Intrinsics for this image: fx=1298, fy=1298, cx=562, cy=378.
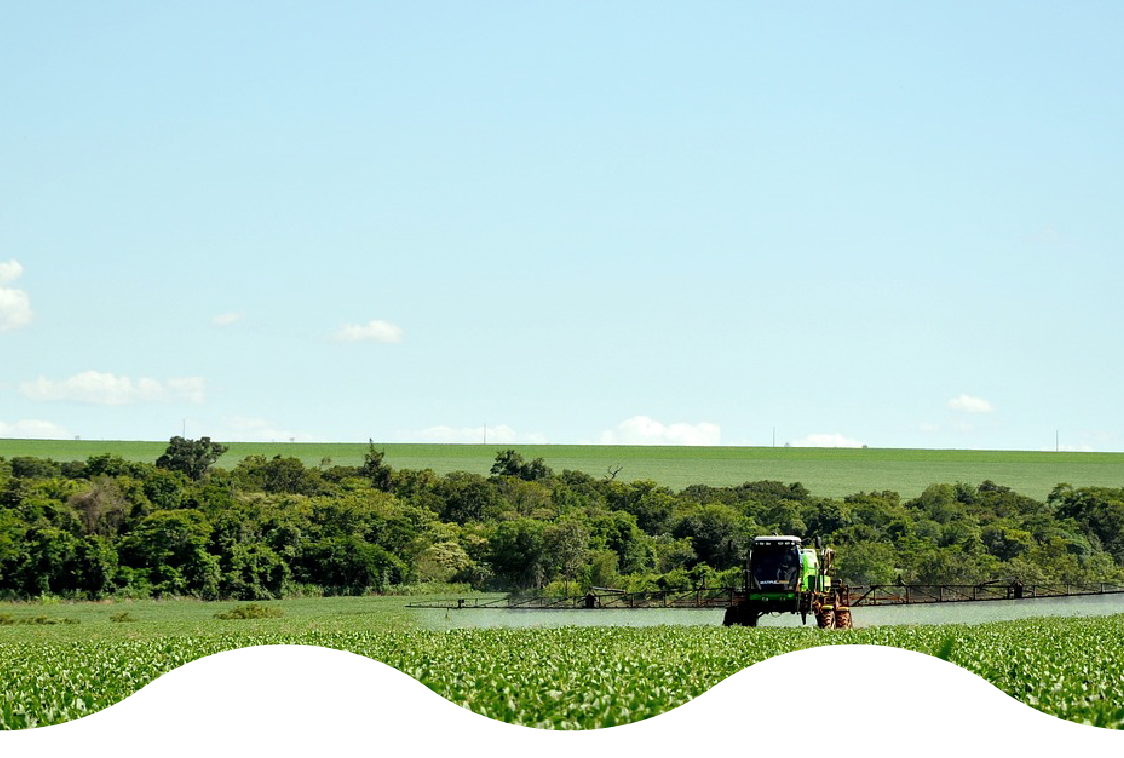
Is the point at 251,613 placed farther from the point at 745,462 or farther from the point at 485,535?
the point at 745,462

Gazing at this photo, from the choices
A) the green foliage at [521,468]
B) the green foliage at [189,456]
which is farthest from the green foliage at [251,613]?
the green foliage at [189,456]

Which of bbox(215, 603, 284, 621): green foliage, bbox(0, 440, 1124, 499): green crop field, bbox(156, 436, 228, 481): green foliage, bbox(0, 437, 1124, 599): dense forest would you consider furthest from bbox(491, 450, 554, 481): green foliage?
bbox(215, 603, 284, 621): green foliage

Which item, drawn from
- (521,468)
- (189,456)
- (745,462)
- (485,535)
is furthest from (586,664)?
(745,462)

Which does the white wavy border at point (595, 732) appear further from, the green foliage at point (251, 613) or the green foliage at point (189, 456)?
the green foliage at point (189, 456)

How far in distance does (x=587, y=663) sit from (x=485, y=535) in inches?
2096

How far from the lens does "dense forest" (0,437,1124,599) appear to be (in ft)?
212

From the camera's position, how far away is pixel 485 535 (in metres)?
73.6

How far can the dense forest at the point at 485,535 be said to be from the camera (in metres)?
64.8

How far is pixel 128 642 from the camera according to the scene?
30.2 meters

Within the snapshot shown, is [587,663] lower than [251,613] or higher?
higher

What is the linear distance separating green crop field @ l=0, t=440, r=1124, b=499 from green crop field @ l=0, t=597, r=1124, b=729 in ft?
235

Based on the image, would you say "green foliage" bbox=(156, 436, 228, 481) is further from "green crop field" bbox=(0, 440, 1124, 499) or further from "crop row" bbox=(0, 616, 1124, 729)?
"crop row" bbox=(0, 616, 1124, 729)

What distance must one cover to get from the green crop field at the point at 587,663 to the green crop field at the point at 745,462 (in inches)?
2824

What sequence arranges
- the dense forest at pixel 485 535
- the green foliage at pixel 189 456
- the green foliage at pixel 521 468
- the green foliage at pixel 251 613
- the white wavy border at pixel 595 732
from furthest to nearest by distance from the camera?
1. the green foliage at pixel 189 456
2. the green foliage at pixel 521 468
3. the dense forest at pixel 485 535
4. the green foliage at pixel 251 613
5. the white wavy border at pixel 595 732
